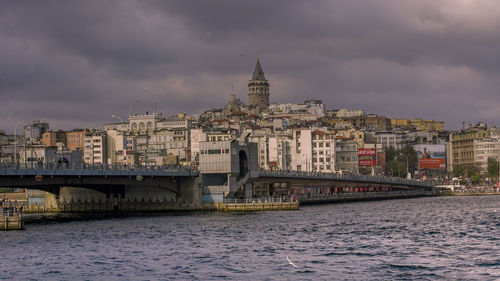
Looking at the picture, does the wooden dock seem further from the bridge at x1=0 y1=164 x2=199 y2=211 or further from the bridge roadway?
the bridge roadway

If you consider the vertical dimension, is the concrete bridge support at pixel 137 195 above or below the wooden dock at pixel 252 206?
above

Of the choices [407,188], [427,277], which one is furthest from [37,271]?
[407,188]

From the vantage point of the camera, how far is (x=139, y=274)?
5425 cm

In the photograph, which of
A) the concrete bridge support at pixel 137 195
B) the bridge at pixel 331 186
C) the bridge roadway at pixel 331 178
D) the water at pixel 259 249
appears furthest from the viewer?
the bridge at pixel 331 186

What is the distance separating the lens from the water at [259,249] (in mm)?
53688

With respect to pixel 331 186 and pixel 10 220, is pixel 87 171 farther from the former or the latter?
pixel 331 186

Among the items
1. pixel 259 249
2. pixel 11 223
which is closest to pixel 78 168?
pixel 11 223

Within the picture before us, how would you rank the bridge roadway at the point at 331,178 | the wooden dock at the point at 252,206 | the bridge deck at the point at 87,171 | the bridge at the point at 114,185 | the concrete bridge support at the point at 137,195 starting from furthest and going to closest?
the bridge roadway at the point at 331,178 < the concrete bridge support at the point at 137,195 < the wooden dock at the point at 252,206 < the bridge at the point at 114,185 < the bridge deck at the point at 87,171

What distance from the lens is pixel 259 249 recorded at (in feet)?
216

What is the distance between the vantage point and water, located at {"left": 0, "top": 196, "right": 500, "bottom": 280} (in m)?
53.7

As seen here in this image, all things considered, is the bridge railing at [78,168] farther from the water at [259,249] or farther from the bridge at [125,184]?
the water at [259,249]

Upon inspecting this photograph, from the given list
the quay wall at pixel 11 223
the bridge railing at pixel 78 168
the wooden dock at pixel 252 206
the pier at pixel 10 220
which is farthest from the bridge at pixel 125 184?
the quay wall at pixel 11 223

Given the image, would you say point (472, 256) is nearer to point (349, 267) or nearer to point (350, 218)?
point (349, 267)

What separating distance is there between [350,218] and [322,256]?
130 ft
